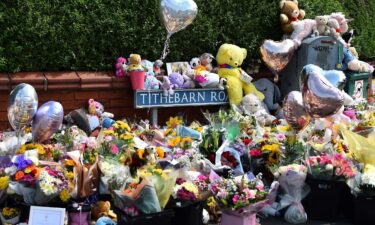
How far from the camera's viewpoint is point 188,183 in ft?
12.8

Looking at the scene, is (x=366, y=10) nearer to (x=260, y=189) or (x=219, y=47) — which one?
(x=219, y=47)

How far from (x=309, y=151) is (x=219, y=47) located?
323 cm

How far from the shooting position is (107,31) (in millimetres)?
6758

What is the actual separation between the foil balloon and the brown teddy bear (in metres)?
2.02

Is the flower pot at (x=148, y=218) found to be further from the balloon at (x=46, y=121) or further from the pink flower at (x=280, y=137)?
the pink flower at (x=280, y=137)

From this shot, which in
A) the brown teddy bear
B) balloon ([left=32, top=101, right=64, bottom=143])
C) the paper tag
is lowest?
balloon ([left=32, top=101, right=64, bottom=143])

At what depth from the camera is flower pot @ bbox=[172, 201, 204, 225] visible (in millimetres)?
3914

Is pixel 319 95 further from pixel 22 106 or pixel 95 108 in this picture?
pixel 95 108

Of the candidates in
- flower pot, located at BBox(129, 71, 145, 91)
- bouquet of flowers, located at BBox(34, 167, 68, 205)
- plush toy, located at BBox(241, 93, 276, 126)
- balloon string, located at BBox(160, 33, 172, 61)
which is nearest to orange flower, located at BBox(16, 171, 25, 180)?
bouquet of flowers, located at BBox(34, 167, 68, 205)

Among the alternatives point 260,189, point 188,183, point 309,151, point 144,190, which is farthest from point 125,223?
point 309,151

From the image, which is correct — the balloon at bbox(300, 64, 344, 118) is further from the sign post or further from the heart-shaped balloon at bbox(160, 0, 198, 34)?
the sign post

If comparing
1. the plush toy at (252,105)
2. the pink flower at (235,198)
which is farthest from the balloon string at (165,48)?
the pink flower at (235,198)

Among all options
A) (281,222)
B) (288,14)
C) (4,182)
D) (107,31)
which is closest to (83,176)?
(4,182)

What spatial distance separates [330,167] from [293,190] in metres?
0.35
